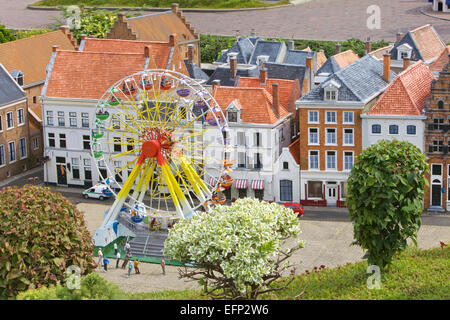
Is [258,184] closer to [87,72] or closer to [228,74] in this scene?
[228,74]

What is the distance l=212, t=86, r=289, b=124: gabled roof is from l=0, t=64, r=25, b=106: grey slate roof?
22470mm

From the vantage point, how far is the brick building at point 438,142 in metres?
92.3

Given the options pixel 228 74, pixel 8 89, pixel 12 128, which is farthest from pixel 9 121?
pixel 228 74

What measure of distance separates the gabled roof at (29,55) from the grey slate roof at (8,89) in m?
2.60

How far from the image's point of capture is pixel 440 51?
11575 centimetres

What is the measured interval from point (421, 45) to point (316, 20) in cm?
4915

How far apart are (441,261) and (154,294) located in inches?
752

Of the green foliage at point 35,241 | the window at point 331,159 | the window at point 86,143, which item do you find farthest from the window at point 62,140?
the green foliage at point 35,241

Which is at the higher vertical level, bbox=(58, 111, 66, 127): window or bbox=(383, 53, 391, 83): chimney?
bbox=(383, 53, 391, 83): chimney

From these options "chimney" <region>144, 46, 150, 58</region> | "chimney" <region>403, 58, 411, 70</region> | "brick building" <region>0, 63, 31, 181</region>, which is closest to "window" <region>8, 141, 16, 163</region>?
"brick building" <region>0, 63, 31, 181</region>

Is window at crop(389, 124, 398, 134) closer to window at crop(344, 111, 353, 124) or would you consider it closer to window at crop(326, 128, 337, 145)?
window at crop(344, 111, 353, 124)

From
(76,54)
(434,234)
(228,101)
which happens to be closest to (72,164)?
(76,54)

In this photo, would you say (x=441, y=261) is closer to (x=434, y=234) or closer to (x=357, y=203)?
(x=357, y=203)

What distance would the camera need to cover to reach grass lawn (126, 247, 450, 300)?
62250mm
